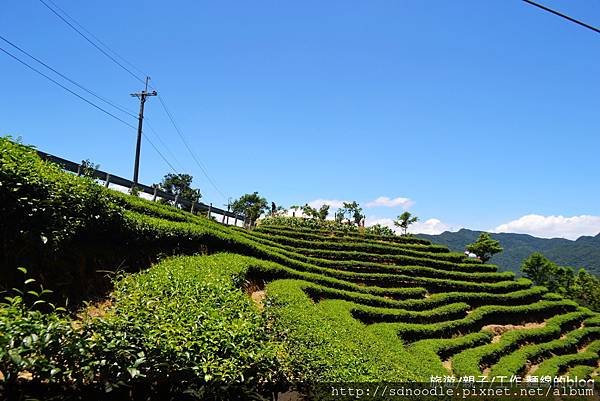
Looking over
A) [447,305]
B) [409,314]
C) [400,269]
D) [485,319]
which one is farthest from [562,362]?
[400,269]

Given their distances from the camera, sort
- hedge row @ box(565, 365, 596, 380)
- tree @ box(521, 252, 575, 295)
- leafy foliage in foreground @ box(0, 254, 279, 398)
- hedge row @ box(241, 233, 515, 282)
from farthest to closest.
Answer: tree @ box(521, 252, 575, 295), hedge row @ box(241, 233, 515, 282), hedge row @ box(565, 365, 596, 380), leafy foliage in foreground @ box(0, 254, 279, 398)

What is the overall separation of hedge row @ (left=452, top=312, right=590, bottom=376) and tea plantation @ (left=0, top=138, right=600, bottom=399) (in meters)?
0.09

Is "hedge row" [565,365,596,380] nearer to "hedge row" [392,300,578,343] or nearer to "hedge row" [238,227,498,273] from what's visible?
"hedge row" [392,300,578,343]

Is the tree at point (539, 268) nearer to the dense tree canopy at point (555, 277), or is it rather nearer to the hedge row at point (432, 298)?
the dense tree canopy at point (555, 277)

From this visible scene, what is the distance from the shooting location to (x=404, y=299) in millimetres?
18672

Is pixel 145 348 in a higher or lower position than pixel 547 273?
higher

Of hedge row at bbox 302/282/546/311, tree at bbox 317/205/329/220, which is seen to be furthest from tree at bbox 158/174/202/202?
hedge row at bbox 302/282/546/311

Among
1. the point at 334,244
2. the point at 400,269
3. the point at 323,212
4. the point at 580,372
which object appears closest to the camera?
the point at 580,372

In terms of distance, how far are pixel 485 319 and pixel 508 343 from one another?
6.76 ft

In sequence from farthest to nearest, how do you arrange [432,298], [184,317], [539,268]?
[539,268] → [432,298] → [184,317]

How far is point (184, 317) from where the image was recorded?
5.46 metres

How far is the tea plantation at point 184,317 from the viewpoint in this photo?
13.1 feet

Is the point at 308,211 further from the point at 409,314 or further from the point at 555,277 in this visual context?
the point at 555,277

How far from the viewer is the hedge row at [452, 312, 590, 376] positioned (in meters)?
14.2
